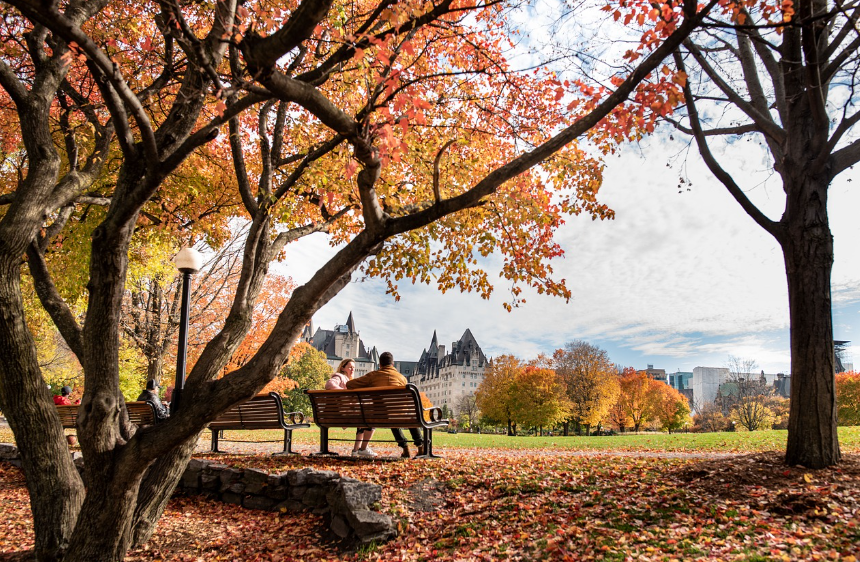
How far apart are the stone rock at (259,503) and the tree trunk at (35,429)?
7.23 ft

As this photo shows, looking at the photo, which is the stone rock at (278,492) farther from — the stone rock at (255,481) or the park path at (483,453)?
the park path at (483,453)

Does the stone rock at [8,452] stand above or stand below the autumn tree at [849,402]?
above

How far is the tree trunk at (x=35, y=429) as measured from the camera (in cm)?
488

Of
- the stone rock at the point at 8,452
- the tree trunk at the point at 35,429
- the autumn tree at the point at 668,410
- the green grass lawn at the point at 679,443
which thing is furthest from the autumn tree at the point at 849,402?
the tree trunk at the point at 35,429

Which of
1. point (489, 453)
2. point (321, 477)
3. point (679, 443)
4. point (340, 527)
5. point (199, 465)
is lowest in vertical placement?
point (679, 443)

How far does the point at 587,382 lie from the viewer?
41969 mm

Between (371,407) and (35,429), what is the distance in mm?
3979

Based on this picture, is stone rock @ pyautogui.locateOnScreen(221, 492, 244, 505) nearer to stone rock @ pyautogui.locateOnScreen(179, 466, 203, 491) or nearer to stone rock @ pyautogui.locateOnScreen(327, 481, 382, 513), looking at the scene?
stone rock @ pyautogui.locateOnScreen(179, 466, 203, 491)

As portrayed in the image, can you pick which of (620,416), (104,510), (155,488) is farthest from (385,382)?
(620,416)

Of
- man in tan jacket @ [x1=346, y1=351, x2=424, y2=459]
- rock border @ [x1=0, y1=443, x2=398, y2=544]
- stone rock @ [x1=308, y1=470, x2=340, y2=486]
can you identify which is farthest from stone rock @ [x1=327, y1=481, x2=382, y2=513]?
man in tan jacket @ [x1=346, y1=351, x2=424, y2=459]

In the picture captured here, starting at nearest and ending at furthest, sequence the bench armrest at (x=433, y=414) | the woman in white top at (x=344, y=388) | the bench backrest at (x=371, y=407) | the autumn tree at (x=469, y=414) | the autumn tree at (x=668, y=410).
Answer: the bench backrest at (x=371, y=407)
the bench armrest at (x=433, y=414)
the woman in white top at (x=344, y=388)
the autumn tree at (x=668, y=410)
the autumn tree at (x=469, y=414)

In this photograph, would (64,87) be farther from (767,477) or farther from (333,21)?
(767,477)

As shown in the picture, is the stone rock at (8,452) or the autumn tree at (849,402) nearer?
the stone rock at (8,452)

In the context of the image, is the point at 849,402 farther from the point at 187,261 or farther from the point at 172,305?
the point at 187,261
